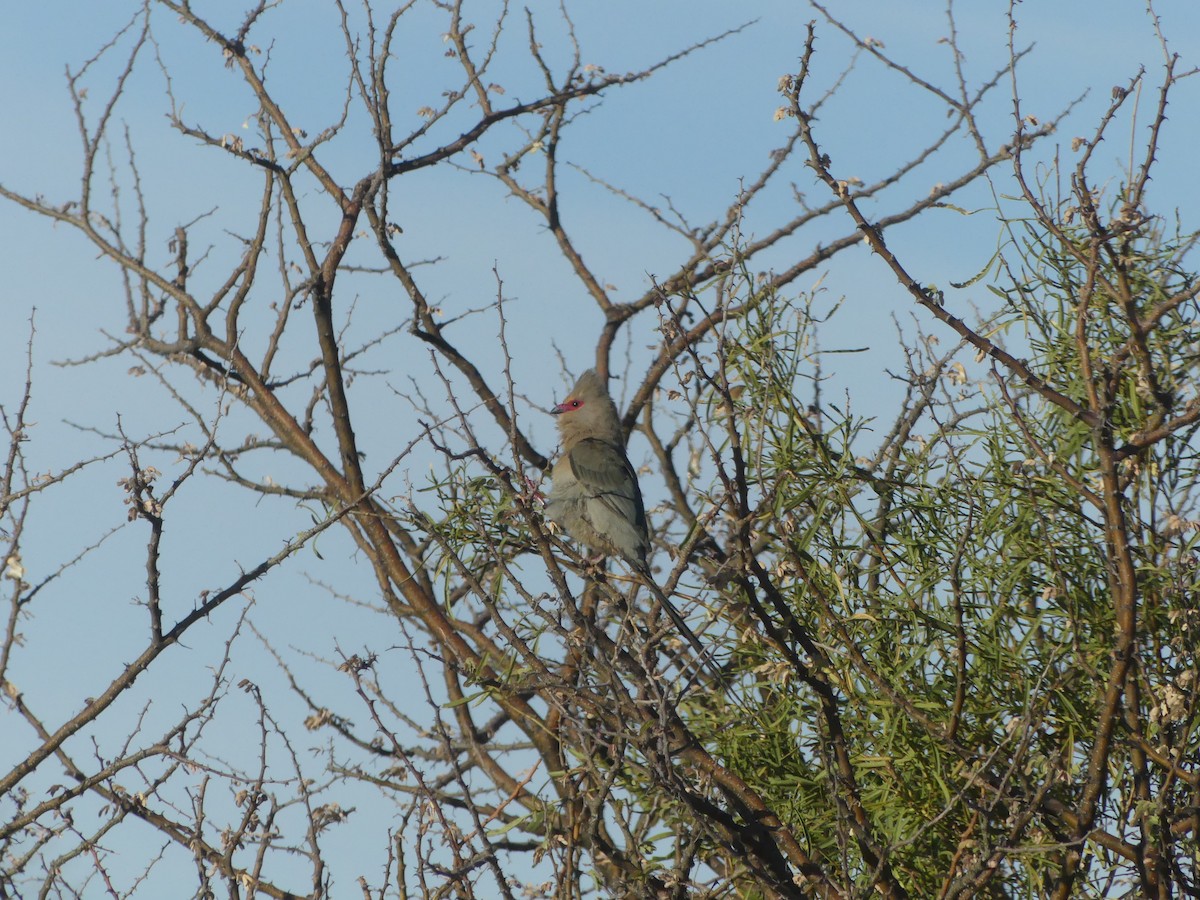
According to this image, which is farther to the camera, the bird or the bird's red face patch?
the bird's red face patch

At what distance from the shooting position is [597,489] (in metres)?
4.43

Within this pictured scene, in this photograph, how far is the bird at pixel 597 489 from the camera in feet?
14.3

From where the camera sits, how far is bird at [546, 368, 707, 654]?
4.34m

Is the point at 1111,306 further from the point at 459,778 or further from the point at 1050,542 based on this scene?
the point at 459,778

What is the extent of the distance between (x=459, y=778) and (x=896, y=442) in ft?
3.99

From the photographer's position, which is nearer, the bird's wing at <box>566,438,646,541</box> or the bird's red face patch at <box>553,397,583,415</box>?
the bird's wing at <box>566,438,646,541</box>

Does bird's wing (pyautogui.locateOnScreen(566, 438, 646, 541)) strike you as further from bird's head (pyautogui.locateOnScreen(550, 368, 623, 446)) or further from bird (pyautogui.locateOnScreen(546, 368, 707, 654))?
bird's head (pyautogui.locateOnScreen(550, 368, 623, 446))

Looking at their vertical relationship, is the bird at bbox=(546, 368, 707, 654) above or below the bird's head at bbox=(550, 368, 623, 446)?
below

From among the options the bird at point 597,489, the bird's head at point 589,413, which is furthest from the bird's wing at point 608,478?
the bird's head at point 589,413

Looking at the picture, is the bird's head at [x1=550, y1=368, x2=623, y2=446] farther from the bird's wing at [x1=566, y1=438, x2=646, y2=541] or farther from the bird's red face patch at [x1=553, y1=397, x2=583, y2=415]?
the bird's wing at [x1=566, y1=438, x2=646, y2=541]

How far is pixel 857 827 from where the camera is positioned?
258cm

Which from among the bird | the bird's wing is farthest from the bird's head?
the bird's wing

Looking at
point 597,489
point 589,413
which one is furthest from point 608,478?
point 589,413

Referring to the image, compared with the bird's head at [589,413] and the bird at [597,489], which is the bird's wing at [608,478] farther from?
the bird's head at [589,413]
